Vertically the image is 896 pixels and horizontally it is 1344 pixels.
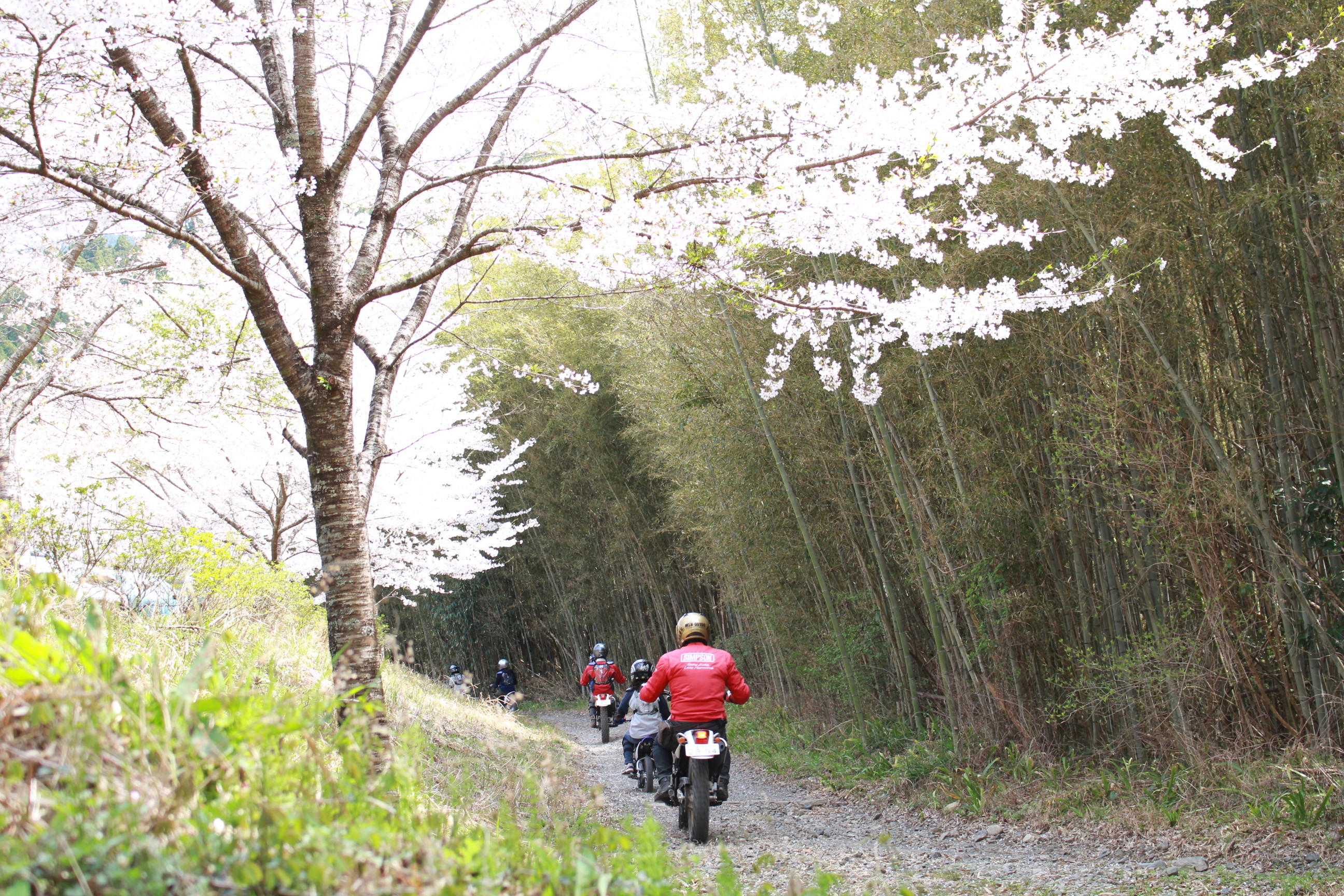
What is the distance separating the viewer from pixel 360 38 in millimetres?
5145

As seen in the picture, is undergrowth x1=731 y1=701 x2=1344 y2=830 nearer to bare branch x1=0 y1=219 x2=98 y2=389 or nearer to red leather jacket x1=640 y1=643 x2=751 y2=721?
red leather jacket x1=640 y1=643 x2=751 y2=721

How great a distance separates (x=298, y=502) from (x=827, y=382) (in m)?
6.44

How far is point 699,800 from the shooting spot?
4707mm

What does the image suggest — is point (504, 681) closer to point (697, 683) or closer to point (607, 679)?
point (607, 679)

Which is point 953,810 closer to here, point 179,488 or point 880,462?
point 880,462

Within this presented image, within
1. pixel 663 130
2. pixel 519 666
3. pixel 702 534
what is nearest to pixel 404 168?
pixel 663 130

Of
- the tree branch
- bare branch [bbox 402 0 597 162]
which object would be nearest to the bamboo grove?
bare branch [bbox 402 0 597 162]

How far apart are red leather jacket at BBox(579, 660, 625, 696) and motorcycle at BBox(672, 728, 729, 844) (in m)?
4.94

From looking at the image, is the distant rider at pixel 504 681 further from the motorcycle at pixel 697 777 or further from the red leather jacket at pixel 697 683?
the red leather jacket at pixel 697 683

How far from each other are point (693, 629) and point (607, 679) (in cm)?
618

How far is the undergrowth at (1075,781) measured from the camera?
399cm

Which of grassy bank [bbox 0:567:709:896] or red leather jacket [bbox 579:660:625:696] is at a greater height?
grassy bank [bbox 0:567:709:896]

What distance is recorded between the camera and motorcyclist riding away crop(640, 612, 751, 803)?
4891mm

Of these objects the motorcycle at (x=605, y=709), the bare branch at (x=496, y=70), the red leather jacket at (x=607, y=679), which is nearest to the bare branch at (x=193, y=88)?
the bare branch at (x=496, y=70)
